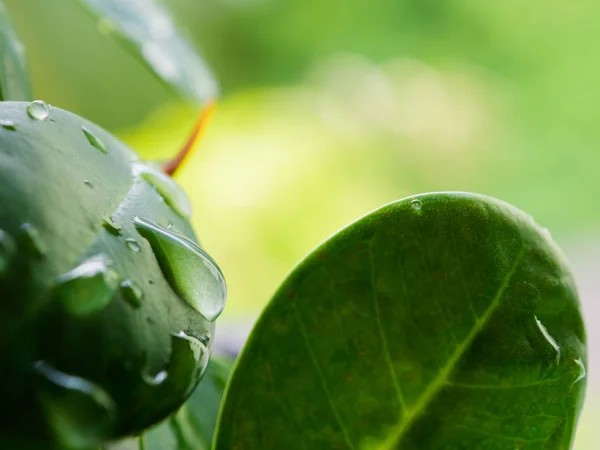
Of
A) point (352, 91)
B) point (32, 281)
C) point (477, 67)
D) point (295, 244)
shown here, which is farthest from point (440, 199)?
point (477, 67)

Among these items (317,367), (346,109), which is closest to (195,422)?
(317,367)

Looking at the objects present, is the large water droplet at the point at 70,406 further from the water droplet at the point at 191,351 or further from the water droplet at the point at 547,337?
the water droplet at the point at 547,337

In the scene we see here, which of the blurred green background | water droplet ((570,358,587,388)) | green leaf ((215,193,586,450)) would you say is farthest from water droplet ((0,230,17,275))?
the blurred green background

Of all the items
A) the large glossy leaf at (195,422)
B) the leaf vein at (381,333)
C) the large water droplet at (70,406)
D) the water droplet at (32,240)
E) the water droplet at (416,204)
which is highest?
the water droplet at (416,204)

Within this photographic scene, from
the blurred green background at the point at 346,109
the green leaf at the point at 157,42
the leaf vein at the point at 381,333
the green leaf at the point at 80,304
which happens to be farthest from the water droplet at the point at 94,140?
the blurred green background at the point at 346,109

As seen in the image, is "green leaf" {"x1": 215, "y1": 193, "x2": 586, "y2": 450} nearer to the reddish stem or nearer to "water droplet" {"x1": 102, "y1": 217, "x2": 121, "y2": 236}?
"water droplet" {"x1": 102, "y1": 217, "x2": 121, "y2": 236}

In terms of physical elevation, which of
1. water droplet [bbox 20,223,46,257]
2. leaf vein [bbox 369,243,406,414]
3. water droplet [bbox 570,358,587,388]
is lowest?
water droplet [bbox 20,223,46,257]

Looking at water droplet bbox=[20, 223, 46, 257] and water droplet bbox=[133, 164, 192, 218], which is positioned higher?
water droplet bbox=[133, 164, 192, 218]

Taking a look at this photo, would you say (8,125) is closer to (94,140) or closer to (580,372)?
(94,140)
